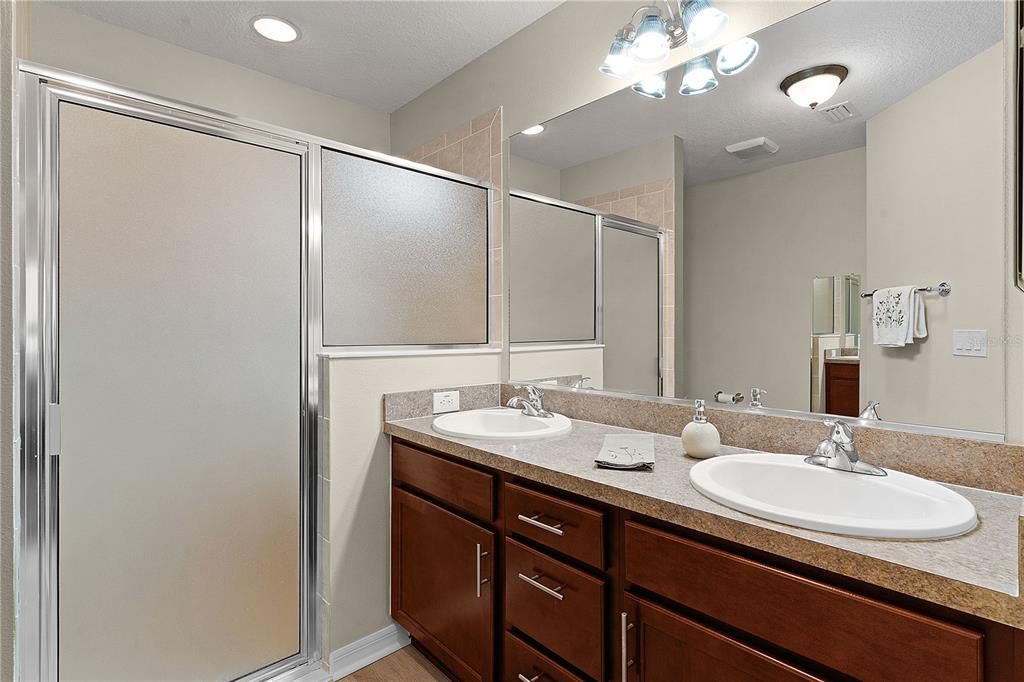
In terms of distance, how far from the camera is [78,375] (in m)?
1.42

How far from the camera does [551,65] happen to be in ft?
6.86

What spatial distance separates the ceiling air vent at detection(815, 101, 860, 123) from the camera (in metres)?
1.34

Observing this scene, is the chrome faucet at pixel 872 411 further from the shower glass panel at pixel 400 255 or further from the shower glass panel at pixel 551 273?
the shower glass panel at pixel 400 255

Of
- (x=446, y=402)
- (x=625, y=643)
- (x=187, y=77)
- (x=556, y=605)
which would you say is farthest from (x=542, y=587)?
(x=187, y=77)

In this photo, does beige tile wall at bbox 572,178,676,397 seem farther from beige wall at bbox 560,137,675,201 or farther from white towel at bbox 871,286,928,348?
white towel at bbox 871,286,928,348

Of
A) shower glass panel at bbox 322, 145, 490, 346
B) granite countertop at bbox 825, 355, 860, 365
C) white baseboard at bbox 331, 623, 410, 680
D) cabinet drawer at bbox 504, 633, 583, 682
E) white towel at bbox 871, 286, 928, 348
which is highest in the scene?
shower glass panel at bbox 322, 145, 490, 346

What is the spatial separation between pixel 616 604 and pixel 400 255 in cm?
150

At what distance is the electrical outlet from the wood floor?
93 centimetres

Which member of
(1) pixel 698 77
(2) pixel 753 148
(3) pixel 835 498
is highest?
(1) pixel 698 77

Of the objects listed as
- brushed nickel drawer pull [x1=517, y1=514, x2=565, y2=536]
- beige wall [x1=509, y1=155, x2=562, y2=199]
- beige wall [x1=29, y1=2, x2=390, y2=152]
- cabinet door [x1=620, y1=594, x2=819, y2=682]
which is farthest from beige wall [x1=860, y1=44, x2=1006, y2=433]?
beige wall [x1=29, y1=2, x2=390, y2=152]

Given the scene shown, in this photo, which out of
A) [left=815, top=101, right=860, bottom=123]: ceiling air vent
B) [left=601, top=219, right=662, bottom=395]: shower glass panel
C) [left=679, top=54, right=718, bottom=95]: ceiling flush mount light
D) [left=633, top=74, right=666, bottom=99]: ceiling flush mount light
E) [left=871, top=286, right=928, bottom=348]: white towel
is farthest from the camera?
[left=601, top=219, right=662, bottom=395]: shower glass panel

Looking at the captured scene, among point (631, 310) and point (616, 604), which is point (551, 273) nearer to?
point (631, 310)

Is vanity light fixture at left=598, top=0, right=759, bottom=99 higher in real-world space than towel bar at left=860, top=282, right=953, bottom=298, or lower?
higher

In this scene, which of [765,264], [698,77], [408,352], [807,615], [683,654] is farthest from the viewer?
[408,352]
